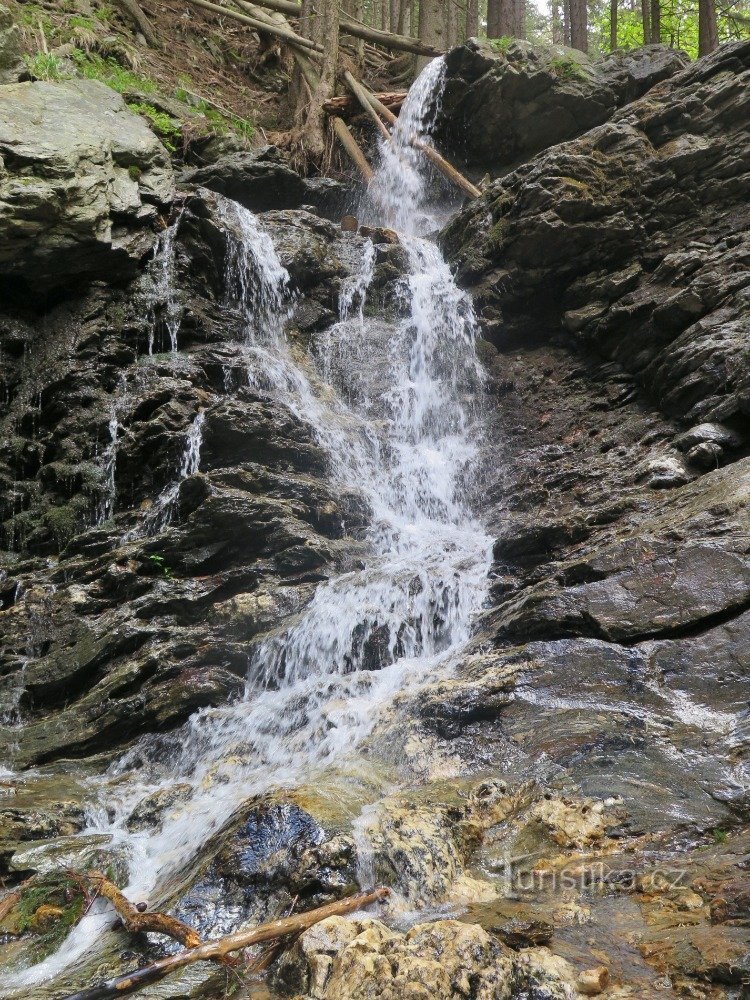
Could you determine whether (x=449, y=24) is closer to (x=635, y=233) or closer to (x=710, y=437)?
(x=635, y=233)

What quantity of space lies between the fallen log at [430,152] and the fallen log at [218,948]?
13092 mm

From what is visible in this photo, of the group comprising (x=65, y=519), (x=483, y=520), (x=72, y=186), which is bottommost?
(x=483, y=520)

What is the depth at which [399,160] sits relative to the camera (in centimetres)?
1558

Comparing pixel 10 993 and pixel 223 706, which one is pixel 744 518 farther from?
pixel 10 993

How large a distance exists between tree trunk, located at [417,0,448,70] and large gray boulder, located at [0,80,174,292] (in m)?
9.41

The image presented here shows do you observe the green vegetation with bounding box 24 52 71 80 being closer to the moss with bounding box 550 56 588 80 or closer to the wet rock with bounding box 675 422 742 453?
the moss with bounding box 550 56 588 80

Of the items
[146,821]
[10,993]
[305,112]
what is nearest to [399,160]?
[305,112]

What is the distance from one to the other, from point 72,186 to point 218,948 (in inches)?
383

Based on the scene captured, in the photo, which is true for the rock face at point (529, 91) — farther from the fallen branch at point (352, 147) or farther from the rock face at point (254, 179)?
the rock face at point (254, 179)

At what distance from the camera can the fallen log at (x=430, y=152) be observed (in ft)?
47.1

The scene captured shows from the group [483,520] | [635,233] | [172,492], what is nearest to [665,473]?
[483,520]

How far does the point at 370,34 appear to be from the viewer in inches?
701

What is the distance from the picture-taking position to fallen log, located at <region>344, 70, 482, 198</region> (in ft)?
47.1

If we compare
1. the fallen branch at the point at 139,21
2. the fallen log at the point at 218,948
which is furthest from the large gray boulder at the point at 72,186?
the fallen log at the point at 218,948
